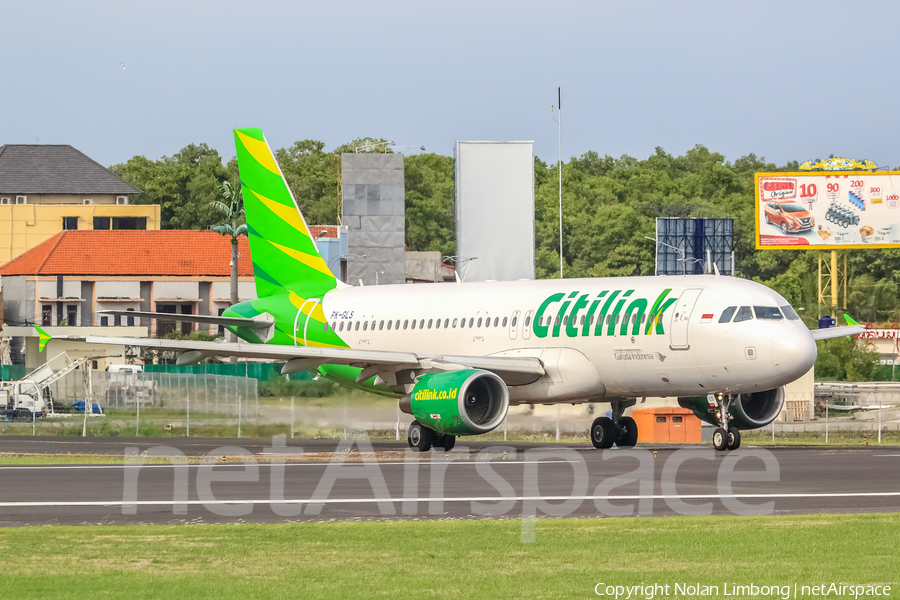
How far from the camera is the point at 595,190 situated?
134750 millimetres

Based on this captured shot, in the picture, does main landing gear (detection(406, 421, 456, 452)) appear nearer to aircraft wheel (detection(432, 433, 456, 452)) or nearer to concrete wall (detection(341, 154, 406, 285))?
aircraft wheel (detection(432, 433, 456, 452))

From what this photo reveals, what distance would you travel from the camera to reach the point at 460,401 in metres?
24.4

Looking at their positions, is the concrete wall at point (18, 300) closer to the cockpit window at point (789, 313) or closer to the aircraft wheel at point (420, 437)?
the aircraft wheel at point (420, 437)

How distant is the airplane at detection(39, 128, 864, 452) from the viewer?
80.2 ft

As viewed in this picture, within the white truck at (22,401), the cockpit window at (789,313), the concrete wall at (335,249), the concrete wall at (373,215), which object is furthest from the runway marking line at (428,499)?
the concrete wall at (373,215)

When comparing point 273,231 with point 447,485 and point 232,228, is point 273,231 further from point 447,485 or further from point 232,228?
point 232,228

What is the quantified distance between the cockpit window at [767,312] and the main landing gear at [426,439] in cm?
692

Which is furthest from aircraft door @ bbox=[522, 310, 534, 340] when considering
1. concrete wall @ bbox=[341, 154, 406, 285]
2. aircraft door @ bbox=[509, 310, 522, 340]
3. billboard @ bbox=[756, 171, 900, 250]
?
concrete wall @ bbox=[341, 154, 406, 285]

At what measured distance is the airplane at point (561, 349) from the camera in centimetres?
2445

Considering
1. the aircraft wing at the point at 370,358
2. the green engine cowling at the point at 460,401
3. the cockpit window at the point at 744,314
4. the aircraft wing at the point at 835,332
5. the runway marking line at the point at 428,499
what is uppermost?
the cockpit window at the point at 744,314

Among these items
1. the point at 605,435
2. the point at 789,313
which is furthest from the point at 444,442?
the point at 789,313

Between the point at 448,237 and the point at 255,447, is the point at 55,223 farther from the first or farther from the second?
the point at 255,447

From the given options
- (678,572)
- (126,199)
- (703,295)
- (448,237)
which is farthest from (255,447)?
(448,237)

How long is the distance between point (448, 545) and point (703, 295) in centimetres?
1430
